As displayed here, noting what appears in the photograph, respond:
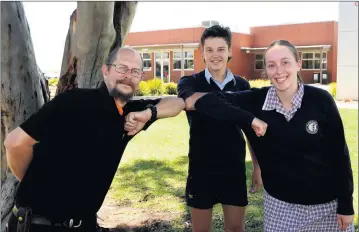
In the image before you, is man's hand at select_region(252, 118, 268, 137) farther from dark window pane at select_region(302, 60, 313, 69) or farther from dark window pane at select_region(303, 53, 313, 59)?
dark window pane at select_region(303, 53, 313, 59)

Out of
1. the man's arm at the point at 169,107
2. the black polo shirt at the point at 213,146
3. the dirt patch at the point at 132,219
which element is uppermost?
the man's arm at the point at 169,107

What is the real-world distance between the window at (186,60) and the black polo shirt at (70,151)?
32.1 metres

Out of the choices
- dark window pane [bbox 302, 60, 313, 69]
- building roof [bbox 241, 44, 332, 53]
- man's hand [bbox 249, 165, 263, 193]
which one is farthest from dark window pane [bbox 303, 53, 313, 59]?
man's hand [bbox 249, 165, 263, 193]

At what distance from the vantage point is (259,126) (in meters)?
2.89

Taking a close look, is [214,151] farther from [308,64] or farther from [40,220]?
[308,64]

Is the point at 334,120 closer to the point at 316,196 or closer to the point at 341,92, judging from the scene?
the point at 316,196

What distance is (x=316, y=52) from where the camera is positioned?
3500cm

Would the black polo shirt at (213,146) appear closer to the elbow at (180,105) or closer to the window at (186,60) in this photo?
the elbow at (180,105)

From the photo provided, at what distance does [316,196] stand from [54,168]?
170 cm

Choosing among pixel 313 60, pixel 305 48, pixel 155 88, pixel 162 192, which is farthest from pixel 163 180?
pixel 313 60

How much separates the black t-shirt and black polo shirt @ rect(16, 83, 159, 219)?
0.99 meters

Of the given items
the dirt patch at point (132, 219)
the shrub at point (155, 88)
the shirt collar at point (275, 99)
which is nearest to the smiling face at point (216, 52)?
the shirt collar at point (275, 99)

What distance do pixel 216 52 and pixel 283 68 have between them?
2.63 ft

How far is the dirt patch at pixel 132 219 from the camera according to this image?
5.51 m
